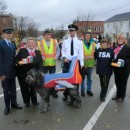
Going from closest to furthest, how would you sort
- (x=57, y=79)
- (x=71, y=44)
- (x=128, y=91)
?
(x=57, y=79), (x=71, y=44), (x=128, y=91)

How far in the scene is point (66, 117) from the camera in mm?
5980

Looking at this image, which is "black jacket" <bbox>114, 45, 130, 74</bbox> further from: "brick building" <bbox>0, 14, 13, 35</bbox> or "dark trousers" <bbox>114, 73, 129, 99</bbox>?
"brick building" <bbox>0, 14, 13, 35</bbox>

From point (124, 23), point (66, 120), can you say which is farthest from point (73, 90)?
point (124, 23)

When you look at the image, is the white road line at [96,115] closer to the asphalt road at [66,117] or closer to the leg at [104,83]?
the asphalt road at [66,117]

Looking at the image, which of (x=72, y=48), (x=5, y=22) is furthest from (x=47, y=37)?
(x=5, y=22)

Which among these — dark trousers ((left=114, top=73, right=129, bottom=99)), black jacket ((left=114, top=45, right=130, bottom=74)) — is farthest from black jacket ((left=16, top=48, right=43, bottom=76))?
dark trousers ((left=114, top=73, right=129, bottom=99))

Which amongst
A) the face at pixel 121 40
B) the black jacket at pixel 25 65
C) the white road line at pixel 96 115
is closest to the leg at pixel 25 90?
the black jacket at pixel 25 65

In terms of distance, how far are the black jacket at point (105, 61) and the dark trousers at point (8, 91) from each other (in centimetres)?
244

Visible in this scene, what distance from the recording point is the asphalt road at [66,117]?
5.41 m

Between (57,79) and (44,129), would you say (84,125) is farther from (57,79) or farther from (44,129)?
(57,79)

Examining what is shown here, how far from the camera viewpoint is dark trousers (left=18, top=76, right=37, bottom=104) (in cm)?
660

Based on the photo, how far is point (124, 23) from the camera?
257 ft

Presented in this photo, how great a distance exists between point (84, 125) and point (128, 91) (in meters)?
3.48

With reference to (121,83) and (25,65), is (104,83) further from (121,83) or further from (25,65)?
(25,65)
